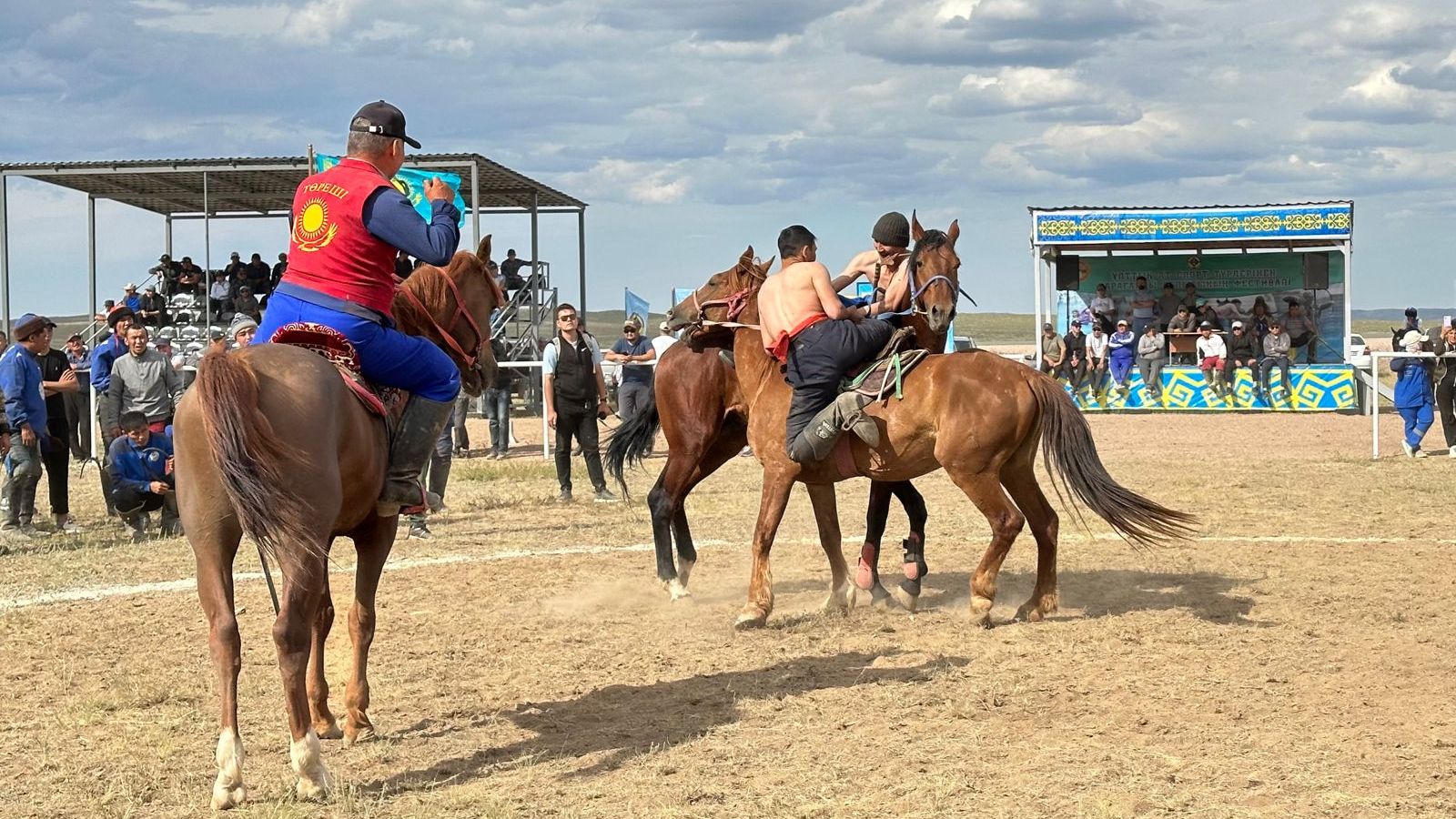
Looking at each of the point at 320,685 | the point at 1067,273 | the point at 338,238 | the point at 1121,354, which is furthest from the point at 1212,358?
the point at 338,238

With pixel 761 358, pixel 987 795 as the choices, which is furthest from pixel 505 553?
pixel 987 795

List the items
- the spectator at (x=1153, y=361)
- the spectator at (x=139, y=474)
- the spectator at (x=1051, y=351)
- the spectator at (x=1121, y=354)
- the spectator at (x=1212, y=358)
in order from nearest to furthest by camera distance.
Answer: the spectator at (x=139, y=474) < the spectator at (x=1051, y=351) < the spectator at (x=1212, y=358) < the spectator at (x=1153, y=361) < the spectator at (x=1121, y=354)

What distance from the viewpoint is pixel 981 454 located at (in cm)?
760

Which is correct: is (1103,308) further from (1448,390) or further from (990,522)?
(990,522)

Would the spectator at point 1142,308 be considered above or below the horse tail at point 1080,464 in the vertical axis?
above

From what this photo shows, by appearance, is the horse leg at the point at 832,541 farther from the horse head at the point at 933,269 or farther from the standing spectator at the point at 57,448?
the standing spectator at the point at 57,448

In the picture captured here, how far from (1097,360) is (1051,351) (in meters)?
1.01

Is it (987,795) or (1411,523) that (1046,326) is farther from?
(987,795)

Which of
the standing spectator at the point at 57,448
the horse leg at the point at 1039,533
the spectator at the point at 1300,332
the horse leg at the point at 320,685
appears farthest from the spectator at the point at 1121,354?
the horse leg at the point at 320,685

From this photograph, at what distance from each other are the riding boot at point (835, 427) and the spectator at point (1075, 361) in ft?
63.8

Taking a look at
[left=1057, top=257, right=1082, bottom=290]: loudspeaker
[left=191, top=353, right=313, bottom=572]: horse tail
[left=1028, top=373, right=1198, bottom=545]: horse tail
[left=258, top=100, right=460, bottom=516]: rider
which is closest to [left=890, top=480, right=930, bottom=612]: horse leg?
[left=1028, top=373, right=1198, bottom=545]: horse tail

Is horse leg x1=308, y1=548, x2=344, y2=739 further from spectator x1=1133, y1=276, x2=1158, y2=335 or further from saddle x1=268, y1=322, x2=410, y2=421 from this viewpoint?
spectator x1=1133, y1=276, x2=1158, y2=335

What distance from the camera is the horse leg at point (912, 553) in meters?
8.39

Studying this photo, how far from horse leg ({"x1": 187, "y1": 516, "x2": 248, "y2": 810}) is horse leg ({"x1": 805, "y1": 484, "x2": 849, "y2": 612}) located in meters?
4.03
